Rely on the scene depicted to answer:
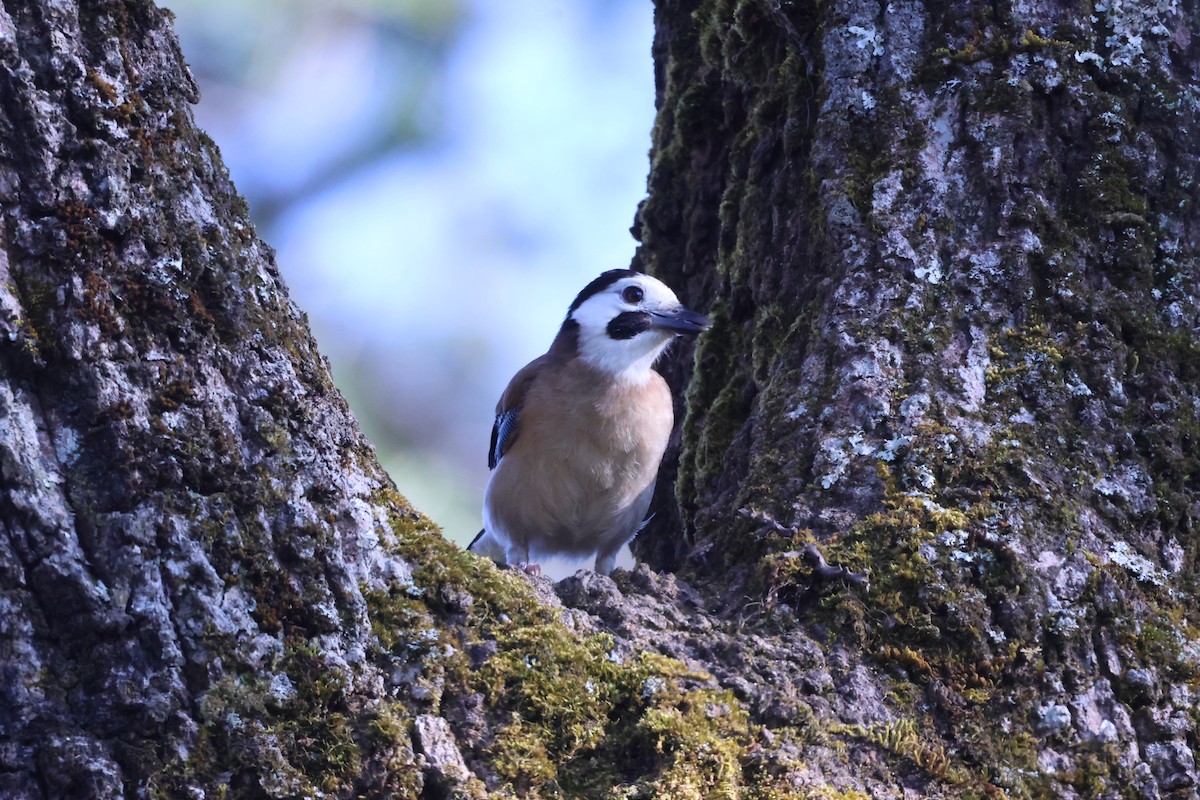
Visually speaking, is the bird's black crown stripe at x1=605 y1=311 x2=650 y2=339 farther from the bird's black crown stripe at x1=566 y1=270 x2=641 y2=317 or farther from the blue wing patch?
the blue wing patch

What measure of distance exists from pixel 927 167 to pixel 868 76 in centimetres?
55

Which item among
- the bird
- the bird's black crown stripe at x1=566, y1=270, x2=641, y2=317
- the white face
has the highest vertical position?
the bird's black crown stripe at x1=566, y1=270, x2=641, y2=317

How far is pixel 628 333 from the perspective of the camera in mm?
6523

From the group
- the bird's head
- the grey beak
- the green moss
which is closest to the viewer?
the green moss

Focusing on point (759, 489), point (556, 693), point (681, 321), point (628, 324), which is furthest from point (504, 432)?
point (556, 693)

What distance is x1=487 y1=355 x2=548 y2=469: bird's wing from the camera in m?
6.52

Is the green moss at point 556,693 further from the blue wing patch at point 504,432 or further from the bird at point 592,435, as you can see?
the blue wing patch at point 504,432

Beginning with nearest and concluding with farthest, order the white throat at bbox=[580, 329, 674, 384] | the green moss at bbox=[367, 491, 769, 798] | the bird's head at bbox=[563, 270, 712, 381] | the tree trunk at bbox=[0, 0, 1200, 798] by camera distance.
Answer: the tree trunk at bbox=[0, 0, 1200, 798], the green moss at bbox=[367, 491, 769, 798], the bird's head at bbox=[563, 270, 712, 381], the white throat at bbox=[580, 329, 674, 384]

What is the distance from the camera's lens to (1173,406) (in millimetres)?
4184

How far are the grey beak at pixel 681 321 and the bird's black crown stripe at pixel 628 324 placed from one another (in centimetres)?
13

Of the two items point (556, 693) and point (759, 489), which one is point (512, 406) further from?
point (556, 693)

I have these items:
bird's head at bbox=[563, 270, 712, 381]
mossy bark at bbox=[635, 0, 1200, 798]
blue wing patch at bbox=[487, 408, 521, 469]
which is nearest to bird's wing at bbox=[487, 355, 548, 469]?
blue wing patch at bbox=[487, 408, 521, 469]

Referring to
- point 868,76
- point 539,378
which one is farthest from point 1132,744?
point 539,378

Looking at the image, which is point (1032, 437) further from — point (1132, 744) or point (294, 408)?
point (294, 408)
